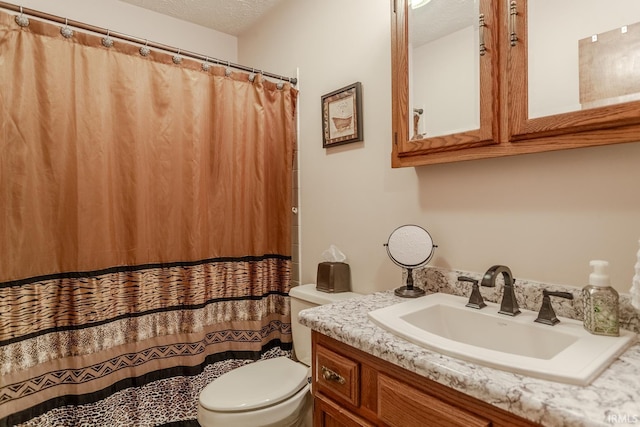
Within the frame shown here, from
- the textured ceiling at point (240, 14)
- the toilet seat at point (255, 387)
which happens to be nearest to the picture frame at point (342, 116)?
the textured ceiling at point (240, 14)

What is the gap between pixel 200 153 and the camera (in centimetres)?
168

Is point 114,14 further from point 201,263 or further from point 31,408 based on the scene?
point 31,408

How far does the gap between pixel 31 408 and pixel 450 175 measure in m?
1.72

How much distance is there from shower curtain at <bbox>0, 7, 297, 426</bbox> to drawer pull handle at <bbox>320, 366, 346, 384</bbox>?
2.72ft

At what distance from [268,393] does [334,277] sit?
55cm

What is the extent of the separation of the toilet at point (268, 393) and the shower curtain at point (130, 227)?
0.24 metres

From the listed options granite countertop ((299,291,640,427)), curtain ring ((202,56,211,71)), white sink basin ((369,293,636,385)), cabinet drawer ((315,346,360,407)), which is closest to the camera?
granite countertop ((299,291,640,427))

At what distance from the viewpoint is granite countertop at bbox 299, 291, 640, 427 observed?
1.84 ft

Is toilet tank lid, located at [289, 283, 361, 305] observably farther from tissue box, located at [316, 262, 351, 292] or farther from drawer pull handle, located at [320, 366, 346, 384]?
drawer pull handle, located at [320, 366, 346, 384]

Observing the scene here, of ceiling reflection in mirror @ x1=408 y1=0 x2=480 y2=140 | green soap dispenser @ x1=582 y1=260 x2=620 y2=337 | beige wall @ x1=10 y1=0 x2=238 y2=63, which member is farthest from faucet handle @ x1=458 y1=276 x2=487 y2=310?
beige wall @ x1=10 y1=0 x2=238 y2=63

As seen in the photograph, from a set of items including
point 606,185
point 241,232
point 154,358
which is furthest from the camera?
point 241,232

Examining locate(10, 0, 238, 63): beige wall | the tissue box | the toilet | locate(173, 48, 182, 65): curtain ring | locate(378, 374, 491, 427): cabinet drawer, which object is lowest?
the toilet

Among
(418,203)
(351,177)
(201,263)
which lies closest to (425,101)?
(418,203)

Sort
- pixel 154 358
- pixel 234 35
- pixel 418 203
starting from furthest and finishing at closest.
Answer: pixel 234 35, pixel 154 358, pixel 418 203
